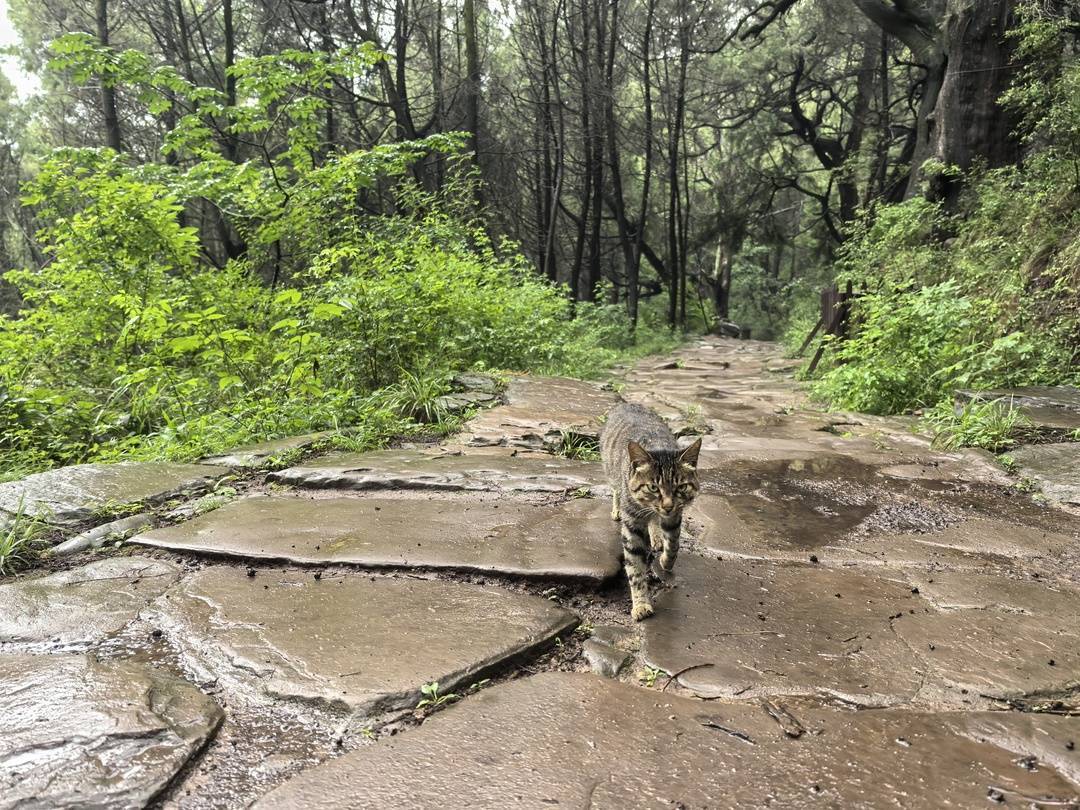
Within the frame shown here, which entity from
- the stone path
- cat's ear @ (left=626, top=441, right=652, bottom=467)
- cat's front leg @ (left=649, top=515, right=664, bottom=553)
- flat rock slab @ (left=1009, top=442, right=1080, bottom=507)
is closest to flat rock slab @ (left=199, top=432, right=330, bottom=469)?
the stone path

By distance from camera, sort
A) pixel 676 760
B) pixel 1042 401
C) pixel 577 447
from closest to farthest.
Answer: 1. pixel 676 760
2. pixel 577 447
3. pixel 1042 401

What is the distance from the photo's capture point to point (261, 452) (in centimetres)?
468

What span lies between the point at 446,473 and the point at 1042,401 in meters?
5.19

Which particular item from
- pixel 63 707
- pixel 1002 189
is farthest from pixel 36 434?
pixel 1002 189

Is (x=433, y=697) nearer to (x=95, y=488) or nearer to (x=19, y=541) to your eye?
(x=19, y=541)

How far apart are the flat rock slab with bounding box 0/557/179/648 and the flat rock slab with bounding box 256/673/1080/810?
1265mm

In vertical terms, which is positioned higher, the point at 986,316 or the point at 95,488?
the point at 986,316

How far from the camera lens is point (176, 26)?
59.0ft

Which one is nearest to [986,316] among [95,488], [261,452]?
[261,452]

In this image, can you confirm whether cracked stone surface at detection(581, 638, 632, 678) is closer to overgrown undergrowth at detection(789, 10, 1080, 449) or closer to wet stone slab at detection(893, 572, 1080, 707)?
wet stone slab at detection(893, 572, 1080, 707)

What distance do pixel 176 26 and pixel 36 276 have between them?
1448 centimetres

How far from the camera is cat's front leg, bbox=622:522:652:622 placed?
7.80 ft

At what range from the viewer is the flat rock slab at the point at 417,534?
2715 mm

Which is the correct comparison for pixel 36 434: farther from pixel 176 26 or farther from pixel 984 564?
pixel 176 26
